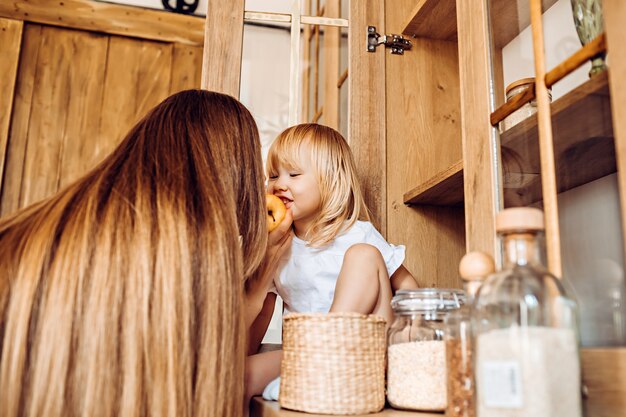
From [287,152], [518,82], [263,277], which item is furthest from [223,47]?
[518,82]

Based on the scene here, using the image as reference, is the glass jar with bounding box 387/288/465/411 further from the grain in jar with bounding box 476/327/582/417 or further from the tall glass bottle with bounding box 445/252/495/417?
the grain in jar with bounding box 476/327/582/417

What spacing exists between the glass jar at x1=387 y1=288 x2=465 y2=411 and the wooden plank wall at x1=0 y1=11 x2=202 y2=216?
2.43 metres

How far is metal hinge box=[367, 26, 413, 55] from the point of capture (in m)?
1.66

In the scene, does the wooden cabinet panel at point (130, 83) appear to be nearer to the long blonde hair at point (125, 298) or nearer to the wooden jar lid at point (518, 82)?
the long blonde hair at point (125, 298)

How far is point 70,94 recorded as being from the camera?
3088mm

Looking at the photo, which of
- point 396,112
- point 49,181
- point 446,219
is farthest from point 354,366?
point 49,181

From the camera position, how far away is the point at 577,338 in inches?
23.8

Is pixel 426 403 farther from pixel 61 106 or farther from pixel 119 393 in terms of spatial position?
pixel 61 106

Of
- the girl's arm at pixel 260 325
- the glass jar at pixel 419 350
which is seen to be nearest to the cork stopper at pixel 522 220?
the glass jar at pixel 419 350

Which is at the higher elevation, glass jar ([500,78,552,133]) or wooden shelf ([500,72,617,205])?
glass jar ([500,78,552,133])

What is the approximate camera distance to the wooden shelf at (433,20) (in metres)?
1.52

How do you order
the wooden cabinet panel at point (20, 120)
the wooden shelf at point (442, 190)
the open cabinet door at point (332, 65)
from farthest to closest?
the wooden cabinet panel at point (20, 120) < the open cabinet door at point (332, 65) < the wooden shelf at point (442, 190)

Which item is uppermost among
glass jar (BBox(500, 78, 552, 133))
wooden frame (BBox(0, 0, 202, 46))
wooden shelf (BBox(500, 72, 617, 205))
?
wooden frame (BBox(0, 0, 202, 46))

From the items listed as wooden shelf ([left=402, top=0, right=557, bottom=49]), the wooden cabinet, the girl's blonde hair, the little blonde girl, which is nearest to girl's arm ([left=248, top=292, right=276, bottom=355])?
the little blonde girl
